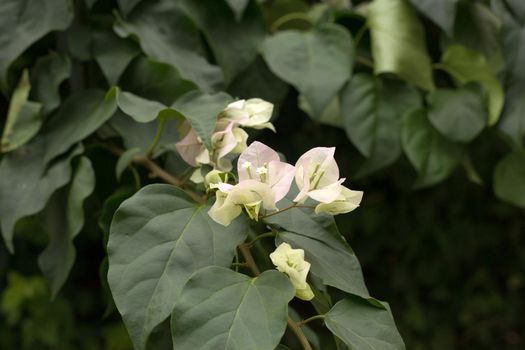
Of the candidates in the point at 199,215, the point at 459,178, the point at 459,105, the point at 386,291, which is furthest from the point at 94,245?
the point at 199,215

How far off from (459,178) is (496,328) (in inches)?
20.1

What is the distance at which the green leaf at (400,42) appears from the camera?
1054mm

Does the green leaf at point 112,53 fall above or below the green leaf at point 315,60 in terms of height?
above

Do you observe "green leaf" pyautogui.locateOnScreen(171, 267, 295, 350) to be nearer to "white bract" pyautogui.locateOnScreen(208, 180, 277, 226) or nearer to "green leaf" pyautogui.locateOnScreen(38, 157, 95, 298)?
"white bract" pyautogui.locateOnScreen(208, 180, 277, 226)

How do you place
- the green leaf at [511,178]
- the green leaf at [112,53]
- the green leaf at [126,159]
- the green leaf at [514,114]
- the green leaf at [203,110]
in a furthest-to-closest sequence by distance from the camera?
the green leaf at [511,178] → the green leaf at [514,114] → the green leaf at [112,53] → the green leaf at [126,159] → the green leaf at [203,110]

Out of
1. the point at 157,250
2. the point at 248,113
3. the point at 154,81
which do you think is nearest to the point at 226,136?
the point at 248,113

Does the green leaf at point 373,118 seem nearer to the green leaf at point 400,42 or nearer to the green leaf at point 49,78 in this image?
the green leaf at point 400,42

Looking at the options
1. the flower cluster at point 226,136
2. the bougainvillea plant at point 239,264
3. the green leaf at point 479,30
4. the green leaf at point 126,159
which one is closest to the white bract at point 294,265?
the bougainvillea plant at point 239,264

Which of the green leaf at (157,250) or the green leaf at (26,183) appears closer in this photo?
the green leaf at (157,250)

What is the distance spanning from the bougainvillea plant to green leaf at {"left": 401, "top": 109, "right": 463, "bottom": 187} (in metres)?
0.41

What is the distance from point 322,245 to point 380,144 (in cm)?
42

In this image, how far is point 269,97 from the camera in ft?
3.50

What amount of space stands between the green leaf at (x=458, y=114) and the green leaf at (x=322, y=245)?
0.45m

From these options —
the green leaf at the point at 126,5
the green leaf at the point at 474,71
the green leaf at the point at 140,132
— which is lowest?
the green leaf at the point at 474,71
